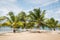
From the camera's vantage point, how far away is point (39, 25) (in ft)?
114

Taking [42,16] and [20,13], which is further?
[20,13]

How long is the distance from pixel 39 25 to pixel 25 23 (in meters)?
7.87

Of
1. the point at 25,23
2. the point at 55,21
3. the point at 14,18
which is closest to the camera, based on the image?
the point at 14,18

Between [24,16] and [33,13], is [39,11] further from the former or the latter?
[24,16]

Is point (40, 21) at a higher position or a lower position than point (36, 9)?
lower

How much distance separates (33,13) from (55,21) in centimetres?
A: 2328

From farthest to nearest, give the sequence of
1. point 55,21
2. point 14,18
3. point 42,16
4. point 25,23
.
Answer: point 55,21, point 25,23, point 42,16, point 14,18

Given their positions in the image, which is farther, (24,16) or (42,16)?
(24,16)

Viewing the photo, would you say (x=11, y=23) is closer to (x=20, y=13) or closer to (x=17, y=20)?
(x=17, y=20)

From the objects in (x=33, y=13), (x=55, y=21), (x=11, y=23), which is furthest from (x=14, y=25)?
(x=55, y=21)

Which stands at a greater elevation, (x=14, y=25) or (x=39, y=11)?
(x=39, y=11)

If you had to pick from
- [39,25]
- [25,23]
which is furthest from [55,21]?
[39,25]

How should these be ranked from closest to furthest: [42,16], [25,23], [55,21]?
[42,16] < [25,23] < [55,21]

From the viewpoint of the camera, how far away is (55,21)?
5462cm
